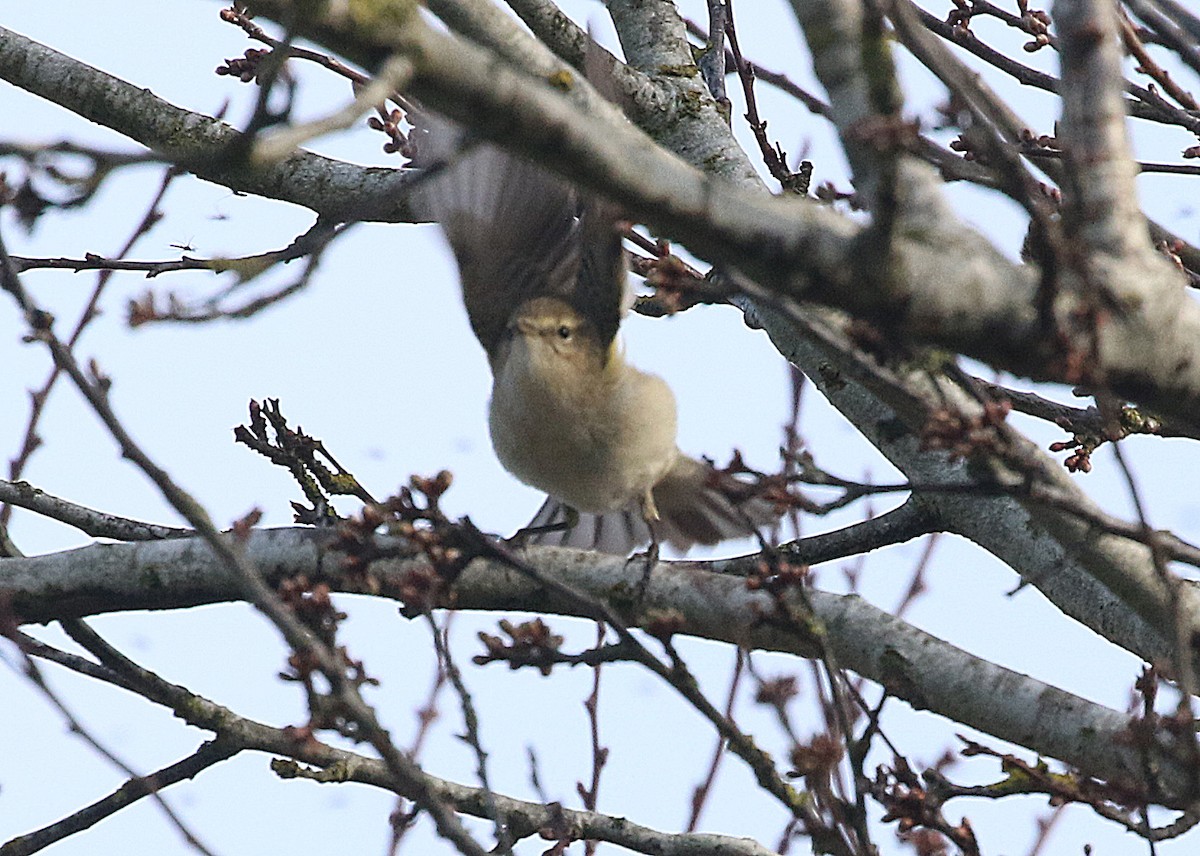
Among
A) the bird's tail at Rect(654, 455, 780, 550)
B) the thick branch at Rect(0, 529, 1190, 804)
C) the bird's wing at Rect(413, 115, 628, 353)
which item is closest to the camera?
the thick branch at Rect(0, 529, 1190, 804)

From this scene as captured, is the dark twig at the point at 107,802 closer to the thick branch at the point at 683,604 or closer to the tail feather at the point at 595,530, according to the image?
the thick branch at the point at 683,604

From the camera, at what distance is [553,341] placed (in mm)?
4625

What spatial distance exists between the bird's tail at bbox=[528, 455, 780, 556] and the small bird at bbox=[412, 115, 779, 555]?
0.17ft

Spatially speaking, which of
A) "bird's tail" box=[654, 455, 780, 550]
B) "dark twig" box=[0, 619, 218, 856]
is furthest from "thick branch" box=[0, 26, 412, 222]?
"dark twig" box=[0, 619, 218, 856]

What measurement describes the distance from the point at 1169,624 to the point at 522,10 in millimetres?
3052

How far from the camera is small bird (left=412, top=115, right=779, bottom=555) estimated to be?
455 centimetres

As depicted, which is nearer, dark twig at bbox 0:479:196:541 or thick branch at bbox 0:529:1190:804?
thick branch at bbox 0:529:1190:804

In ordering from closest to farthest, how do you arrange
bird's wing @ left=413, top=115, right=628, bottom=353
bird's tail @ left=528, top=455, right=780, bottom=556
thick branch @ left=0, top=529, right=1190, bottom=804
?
1. thick branch @ left=0, top=529, right=1190, bottom=804
2. bird's wing @ left=413, top=115, right=628, bottom=353
3. bird's tail @ left=528, top=455, right=780, bottom=556

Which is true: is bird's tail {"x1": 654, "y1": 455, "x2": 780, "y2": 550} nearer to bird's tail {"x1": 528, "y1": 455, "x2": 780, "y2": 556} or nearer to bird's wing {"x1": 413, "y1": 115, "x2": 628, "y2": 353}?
bird's tail {"x1": 528, "y1": 455, "x2": 780, "y2": 556}

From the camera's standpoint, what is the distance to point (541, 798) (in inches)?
128

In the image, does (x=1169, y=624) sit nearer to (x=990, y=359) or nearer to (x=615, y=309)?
(x=990, y=359)

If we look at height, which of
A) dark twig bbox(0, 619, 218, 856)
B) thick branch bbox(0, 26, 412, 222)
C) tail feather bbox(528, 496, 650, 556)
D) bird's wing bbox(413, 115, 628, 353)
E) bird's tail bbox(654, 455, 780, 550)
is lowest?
dark twig bbox(0, 619, 218, 856)

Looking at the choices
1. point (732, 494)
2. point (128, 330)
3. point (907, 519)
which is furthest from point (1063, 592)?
point (128, 330)

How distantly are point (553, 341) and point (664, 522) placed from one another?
1.03 metres
